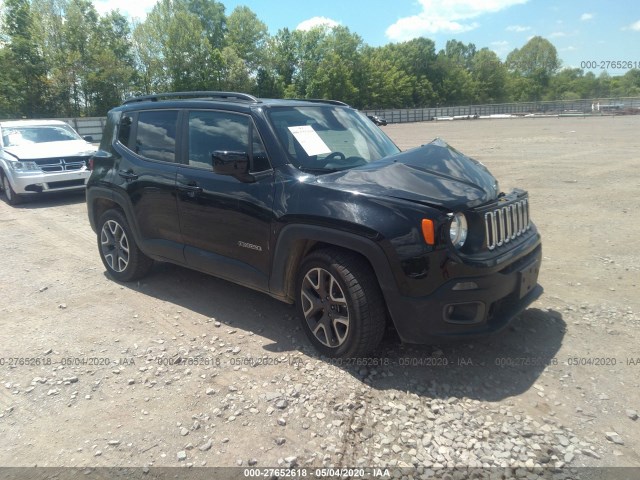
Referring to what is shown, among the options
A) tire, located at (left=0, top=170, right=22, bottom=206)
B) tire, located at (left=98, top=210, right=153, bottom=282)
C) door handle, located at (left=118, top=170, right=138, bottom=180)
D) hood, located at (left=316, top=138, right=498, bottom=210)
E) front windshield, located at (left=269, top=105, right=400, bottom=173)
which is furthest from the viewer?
tire, located at (left=0, top=170, right=22, bottom=206)

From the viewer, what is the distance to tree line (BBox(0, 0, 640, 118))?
150 feet

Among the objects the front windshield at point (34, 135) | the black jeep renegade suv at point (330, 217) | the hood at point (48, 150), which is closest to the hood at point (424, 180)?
the black jeep renegade suv at point (330, 217)

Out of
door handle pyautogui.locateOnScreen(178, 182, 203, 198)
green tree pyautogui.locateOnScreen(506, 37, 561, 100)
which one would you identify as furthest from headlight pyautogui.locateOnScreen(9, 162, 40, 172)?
green tree pyautogui.locateOnScreen(506, 37, 561, 100)

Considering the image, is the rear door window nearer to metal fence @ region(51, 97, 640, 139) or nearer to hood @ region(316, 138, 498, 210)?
hood @ region(316, 138, 498, 210)

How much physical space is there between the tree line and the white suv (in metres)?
38.3

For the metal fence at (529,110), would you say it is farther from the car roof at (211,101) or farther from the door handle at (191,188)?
the door handle at (191,188)

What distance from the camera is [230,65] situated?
64.0 metres

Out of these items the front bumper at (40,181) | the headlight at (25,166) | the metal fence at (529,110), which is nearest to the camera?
the front bumper at (40,181)

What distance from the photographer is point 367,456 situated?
2.65 metres

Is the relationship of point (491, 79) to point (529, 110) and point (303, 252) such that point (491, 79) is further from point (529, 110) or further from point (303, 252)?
point (303, 252)

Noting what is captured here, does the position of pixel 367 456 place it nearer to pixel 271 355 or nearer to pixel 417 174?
pixel 271 355

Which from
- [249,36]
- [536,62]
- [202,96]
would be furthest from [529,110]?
[202,96]

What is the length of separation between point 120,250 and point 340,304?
3.14 m

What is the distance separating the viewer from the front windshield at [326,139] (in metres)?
3.83
